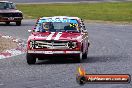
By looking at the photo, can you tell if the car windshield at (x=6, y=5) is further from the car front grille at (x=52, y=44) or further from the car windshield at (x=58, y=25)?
the car front grille at (x=52, y=44)

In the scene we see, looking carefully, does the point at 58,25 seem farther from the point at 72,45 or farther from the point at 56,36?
the point at 72,45

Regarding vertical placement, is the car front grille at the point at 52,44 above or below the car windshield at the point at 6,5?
above

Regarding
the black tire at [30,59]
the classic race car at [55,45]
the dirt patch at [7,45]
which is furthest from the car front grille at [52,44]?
the dirt patch at [7,45]

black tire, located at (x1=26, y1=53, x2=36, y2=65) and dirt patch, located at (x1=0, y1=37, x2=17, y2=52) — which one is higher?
black tire, located at (x1=26, y1=53, x2=36, y2=65)

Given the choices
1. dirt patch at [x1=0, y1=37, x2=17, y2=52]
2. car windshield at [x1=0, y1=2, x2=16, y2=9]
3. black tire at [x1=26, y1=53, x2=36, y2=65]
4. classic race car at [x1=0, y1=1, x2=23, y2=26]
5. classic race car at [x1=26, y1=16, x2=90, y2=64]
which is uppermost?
classic race car at [x1=26, y1=16, x2=90, y2=64]

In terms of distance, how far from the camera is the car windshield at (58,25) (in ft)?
54.2

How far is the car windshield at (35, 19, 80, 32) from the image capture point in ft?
54.2

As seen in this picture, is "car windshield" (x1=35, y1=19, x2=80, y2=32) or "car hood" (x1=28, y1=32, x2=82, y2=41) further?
"car windshield" (x1=35, y1=19, x2=80, y2=32)

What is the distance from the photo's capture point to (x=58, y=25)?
16.9 metres

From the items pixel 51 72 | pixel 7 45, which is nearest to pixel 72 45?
pixel 51 72

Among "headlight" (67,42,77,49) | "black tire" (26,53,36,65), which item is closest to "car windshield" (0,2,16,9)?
"black tire" (26,53,36,65)

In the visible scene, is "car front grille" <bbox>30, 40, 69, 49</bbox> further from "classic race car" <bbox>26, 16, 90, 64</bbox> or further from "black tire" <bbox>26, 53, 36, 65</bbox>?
"black tire" <bbox>26, 53, 36, 65</bbox>

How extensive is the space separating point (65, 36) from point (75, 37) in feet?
0.98

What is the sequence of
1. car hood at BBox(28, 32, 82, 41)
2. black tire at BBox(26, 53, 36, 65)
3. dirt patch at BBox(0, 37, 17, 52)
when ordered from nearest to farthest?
car hood at BBox(28, 32, 82, 41) → black tire at BBox(26, 53, 36, 65) → dirt patch at BBox(0, 37, 17, 52)
